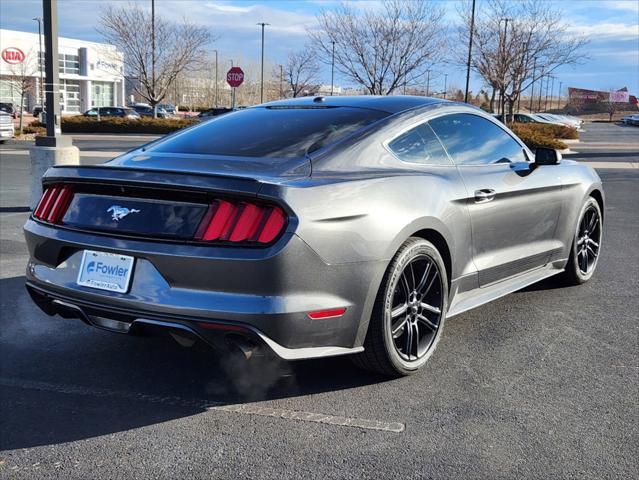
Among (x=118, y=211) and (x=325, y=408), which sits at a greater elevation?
(x=118, y=211)

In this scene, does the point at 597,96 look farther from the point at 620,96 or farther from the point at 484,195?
the point at 484,195

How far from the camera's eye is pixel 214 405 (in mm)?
3535

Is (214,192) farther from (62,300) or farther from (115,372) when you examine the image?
(115,372)

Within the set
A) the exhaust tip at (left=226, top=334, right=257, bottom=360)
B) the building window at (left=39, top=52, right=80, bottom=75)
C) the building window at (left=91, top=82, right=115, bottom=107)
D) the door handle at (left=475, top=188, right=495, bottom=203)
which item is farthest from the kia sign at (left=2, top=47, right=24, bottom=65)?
the exhaust tip at (left=226, top=334, right=257, bottom=360)

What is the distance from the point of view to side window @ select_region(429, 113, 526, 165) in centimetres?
448

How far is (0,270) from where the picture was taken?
6312 millimetres

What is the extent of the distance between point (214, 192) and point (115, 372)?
55.5 inches

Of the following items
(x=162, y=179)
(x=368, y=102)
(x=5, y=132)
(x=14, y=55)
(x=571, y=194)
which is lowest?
(x=5, y=132)

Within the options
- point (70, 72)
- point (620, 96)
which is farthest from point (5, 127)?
point (620, 96)

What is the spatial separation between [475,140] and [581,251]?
6.10ft

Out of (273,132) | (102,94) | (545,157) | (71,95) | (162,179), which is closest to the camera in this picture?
(162,179)

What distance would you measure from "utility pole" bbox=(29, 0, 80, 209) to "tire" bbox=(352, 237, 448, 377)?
6.76 meters

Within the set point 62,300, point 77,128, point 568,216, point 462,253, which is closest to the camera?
point 62,300

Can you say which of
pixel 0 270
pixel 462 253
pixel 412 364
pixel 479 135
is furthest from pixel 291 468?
pixel 0 270
